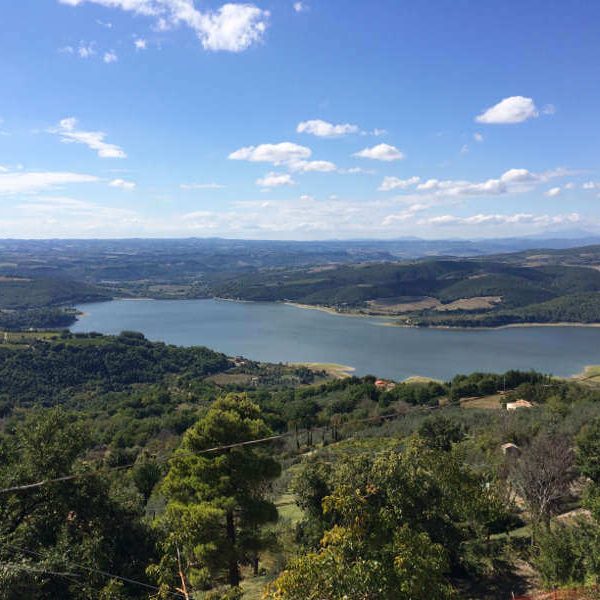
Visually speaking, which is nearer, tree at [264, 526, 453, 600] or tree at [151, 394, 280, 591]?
tree at [264, 526, 453, 600]

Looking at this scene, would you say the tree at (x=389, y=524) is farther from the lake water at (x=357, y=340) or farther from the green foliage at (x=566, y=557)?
the lake water at (x=357, y=340)

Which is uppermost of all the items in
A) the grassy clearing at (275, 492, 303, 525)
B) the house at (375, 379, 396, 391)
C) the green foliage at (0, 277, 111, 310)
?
the grassy clearing at (275, 492, 303, 525)

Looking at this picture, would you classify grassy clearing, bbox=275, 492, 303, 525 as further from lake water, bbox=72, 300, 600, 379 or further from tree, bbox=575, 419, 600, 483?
lake water, bbox=72, 300, 600, 379

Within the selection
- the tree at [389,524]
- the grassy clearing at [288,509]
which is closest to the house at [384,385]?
the grassy clearing at [288,509]

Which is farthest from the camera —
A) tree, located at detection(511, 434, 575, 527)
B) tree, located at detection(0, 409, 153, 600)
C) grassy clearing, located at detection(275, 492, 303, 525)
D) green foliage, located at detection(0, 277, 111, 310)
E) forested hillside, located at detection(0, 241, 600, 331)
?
green foliage, located at detection(0, 277, 111, 310)

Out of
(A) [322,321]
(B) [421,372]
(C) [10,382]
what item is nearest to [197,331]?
(A) [322,321]

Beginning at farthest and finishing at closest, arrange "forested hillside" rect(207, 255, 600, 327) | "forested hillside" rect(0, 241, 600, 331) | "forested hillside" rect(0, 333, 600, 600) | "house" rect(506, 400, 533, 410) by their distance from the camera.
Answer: "forested hillside" rect(0, 241, 600, 331), "forested hillside" rect(207, 255, 600, 327), "house" rect(506, 400, 533, 410), "forested hillside" rect(0, 333, 600, 600)

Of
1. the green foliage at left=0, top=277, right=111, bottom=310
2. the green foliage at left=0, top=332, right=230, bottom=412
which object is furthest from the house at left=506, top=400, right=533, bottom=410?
the green foliage at left=0, top=277, right=111, bottom=310
